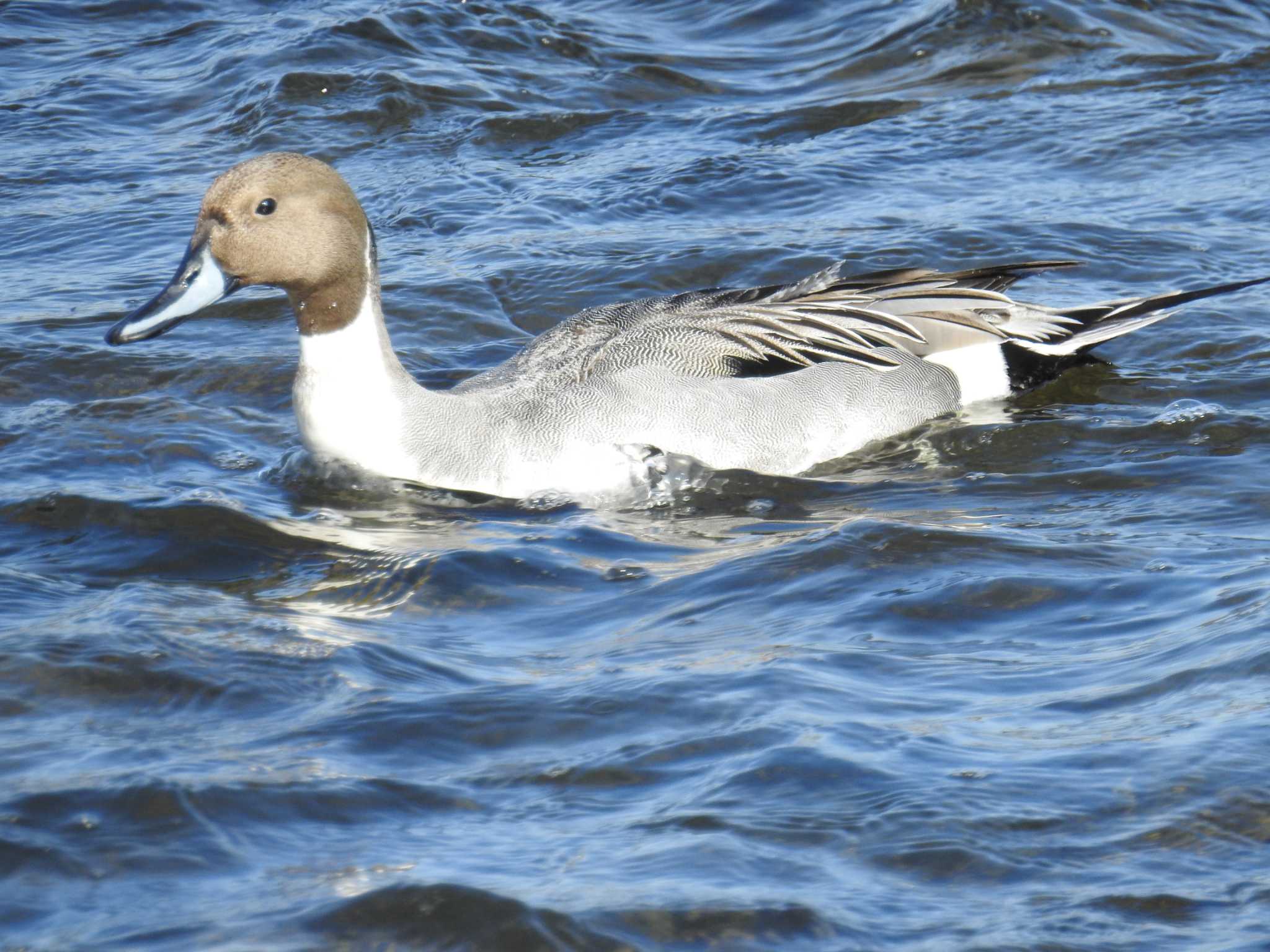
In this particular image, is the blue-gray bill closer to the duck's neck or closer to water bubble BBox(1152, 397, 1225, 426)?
the duck's neck

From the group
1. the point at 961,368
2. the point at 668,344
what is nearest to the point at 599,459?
the point at 668,344

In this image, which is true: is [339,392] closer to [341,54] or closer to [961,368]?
[961,368]

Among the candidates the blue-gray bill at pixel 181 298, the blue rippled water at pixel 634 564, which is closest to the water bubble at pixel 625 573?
the blue rippled water at pixel 634 564

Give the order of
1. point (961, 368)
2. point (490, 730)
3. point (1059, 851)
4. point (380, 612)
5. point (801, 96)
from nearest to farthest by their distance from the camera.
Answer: point (1059, 851), point (490, 730), point (380, 612), point (961, 368), point (801, 96)

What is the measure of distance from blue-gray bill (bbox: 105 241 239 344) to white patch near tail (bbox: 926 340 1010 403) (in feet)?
8.57

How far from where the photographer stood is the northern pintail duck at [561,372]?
5941 mm

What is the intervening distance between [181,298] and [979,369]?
2.91m

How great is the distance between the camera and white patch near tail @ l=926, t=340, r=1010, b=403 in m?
6.85

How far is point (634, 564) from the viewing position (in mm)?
5426

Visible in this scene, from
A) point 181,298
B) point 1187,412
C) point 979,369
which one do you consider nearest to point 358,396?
point 181,298

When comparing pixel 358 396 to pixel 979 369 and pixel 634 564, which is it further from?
pixel 979 369

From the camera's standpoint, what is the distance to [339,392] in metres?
6.08

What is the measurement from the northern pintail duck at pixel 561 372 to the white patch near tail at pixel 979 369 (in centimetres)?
15

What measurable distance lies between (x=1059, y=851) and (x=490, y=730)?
1.32 meters
